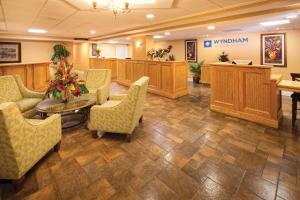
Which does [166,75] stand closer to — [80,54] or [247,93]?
[247,93]

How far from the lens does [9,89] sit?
3852 millimetres

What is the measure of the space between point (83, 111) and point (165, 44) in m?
7.78

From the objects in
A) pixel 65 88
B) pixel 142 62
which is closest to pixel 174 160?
pixel 65 88

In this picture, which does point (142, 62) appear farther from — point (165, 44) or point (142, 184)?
point (142, 184)

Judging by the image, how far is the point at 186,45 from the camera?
9.52m

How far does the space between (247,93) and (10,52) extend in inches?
449

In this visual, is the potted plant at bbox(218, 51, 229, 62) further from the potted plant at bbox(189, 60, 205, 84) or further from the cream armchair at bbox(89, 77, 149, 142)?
the cream armchair at bbox(89, 77, 149, 142)

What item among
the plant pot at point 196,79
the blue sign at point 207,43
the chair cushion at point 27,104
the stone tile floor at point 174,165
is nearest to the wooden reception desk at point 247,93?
the stone tile floor at point 174,165

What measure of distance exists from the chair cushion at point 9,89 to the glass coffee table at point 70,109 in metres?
0.84

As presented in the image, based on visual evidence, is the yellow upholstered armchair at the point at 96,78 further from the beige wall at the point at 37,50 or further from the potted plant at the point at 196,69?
the beige wall at the point at 37,50

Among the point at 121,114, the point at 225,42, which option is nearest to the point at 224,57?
the point at 225,42

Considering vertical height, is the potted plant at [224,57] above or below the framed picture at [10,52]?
below

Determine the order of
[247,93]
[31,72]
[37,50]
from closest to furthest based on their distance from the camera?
[247,93], [31,72], [37,50]

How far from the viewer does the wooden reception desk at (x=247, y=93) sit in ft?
11.3
